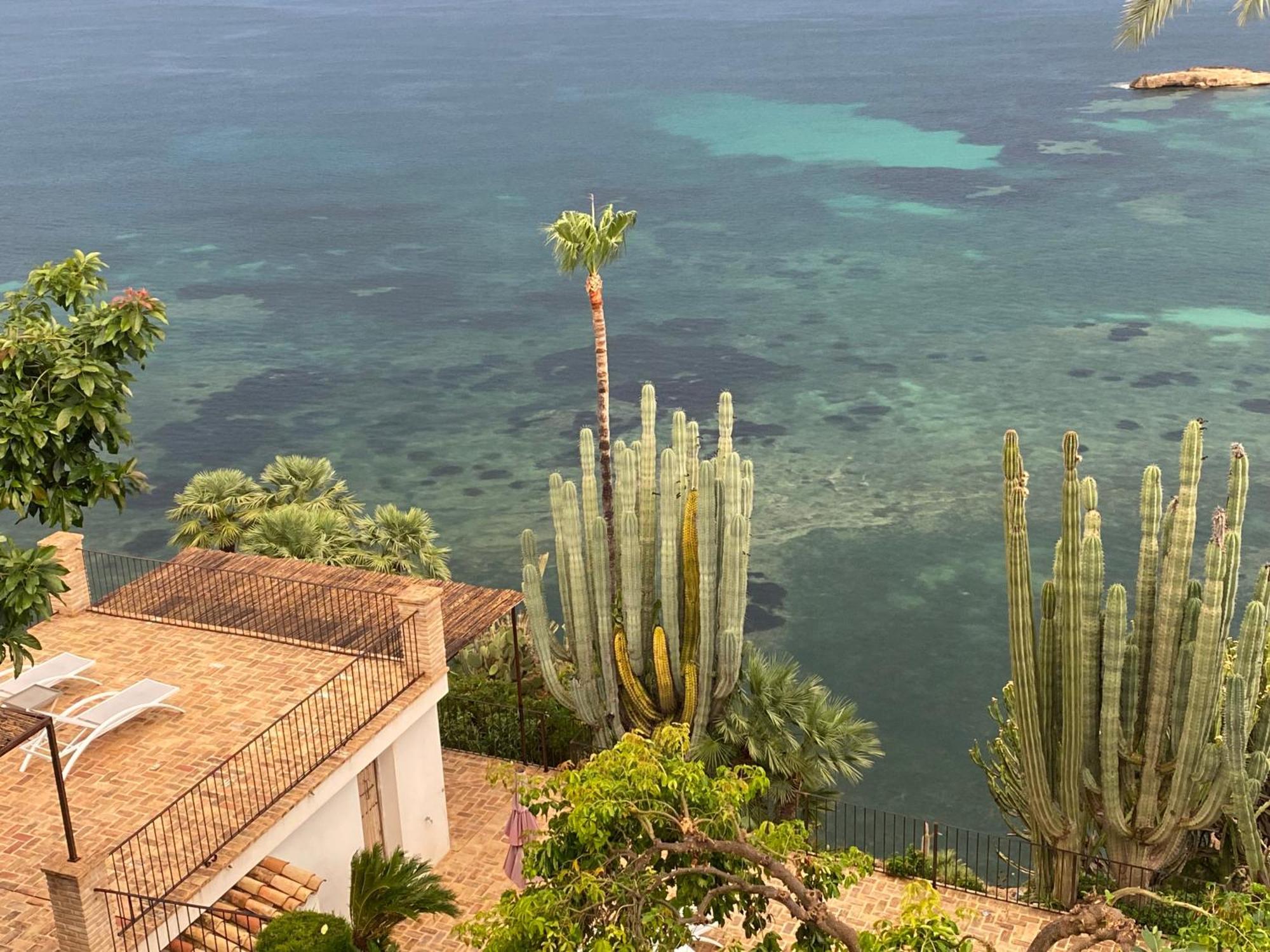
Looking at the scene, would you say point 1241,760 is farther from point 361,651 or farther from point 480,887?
point 361,651

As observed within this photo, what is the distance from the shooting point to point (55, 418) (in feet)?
43.2

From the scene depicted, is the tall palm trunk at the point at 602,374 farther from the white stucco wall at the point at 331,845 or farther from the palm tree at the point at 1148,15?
the palm tree at the point at 1148,15

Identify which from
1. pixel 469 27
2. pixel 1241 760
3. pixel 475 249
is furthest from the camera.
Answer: pixel 469 27

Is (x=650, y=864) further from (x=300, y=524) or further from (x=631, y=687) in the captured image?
(x=300, y=524)

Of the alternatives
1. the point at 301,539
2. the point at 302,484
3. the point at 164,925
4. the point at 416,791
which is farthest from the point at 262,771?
the point at 302,484

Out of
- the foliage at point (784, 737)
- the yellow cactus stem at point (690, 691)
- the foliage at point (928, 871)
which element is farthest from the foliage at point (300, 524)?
the foliage at point (928, 871)

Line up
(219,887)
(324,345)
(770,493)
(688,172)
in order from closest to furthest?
(219,887) < (770,493) < (324,345) < (688,172)

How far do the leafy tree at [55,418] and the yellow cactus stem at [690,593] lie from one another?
1093 cm

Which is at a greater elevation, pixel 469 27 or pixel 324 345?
pixel 469 27

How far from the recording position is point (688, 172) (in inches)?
4006

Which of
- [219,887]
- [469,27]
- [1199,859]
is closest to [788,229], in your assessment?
[1199,859]

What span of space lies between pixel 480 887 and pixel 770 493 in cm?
2845

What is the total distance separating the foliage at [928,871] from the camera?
2123cm

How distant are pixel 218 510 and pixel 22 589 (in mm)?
17419
